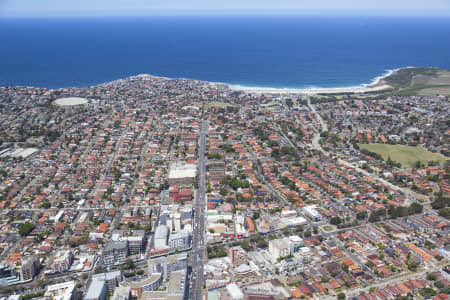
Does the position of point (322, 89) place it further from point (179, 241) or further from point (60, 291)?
point (60, 291)

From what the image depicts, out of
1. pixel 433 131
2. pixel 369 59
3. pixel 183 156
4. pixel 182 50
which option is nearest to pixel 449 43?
pixel 369 59

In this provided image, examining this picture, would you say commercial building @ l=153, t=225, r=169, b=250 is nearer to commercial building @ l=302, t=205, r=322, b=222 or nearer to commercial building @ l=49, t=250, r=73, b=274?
commercial building @ l=49, t=250, r=73, b=274

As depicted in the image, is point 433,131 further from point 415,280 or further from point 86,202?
point 86,202

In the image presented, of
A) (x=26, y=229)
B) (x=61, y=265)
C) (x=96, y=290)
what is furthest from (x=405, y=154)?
(x=26, y=229)

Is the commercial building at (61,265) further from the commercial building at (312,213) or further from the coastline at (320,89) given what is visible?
the coastline at (320,89)

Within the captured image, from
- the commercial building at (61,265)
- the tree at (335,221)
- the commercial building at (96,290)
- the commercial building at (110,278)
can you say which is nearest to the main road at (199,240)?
the commercial building at (110,278)

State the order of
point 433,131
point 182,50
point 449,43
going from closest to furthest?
point 433,131
point 182,50
point 449,43

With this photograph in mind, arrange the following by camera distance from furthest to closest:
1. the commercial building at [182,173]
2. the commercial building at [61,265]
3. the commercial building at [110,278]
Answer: the commercial building at [182,173], the commercial building at [61,265], the commercial building at [110,278]

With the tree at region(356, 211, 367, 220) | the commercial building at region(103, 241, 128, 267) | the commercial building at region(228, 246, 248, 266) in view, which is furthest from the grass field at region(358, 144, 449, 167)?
the commercial building at region(103, 241, 128, 267)
